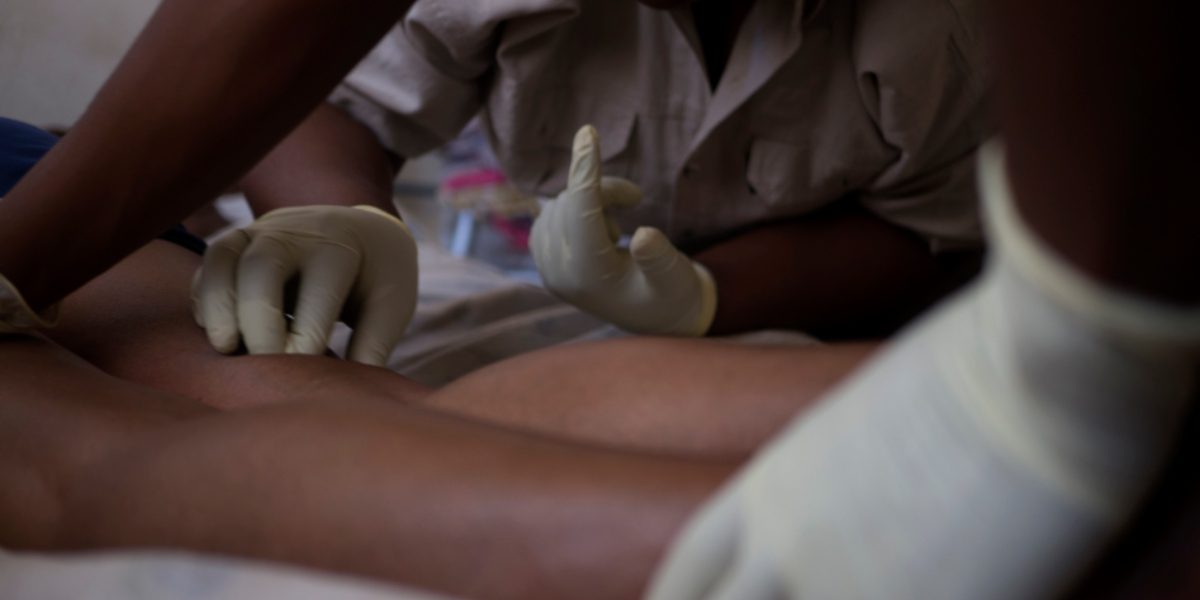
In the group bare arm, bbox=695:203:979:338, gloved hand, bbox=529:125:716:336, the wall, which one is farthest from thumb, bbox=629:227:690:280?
the wall

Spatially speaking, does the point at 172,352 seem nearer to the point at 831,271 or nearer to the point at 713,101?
the point at 713,101

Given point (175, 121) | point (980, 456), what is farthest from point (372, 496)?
point (175, 121)

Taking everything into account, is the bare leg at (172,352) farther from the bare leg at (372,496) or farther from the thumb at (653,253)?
the thumb at (653,253)

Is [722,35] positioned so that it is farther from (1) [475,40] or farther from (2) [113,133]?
(2) [113,133]

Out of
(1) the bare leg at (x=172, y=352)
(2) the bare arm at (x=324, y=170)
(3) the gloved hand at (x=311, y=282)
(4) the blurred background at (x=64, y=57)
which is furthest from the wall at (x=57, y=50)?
(3) the gloved hand at (x=311, y=282)

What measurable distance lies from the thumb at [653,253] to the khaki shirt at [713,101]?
23cm

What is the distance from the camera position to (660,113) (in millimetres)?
1290

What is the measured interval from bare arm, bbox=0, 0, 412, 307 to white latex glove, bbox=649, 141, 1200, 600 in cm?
51

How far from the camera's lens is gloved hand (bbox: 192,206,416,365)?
850mm

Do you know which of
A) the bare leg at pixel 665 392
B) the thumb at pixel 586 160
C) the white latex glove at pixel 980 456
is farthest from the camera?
the thumb at pixel 586 160

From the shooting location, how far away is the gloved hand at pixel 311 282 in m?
0.85

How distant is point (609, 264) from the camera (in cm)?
107

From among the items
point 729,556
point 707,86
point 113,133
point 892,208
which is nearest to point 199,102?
point 113,133

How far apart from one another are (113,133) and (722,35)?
2.39 ft
